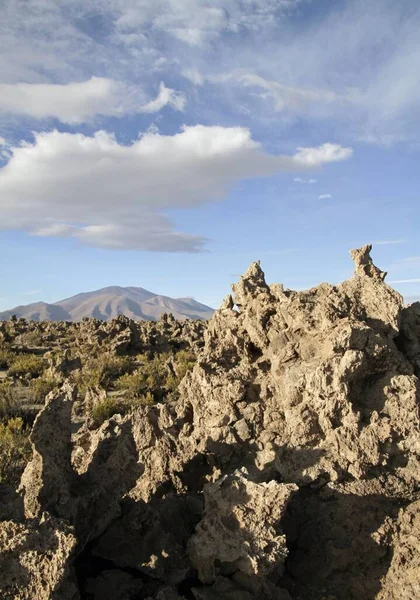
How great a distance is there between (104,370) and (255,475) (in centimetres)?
1433

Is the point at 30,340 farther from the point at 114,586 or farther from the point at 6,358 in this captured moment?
the point at 114,586

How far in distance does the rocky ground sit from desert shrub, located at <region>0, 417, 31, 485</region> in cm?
244

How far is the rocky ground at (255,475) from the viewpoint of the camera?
389 centimetres

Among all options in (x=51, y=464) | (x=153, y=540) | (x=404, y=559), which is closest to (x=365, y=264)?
(x=404, y=559)

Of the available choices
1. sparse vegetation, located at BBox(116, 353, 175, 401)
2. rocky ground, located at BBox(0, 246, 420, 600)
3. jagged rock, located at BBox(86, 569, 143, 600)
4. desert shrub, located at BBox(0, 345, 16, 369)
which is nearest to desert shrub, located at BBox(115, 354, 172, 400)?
sparse vegetation, located at BBox(116, 353, 175, 401)

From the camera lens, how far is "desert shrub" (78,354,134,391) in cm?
1669

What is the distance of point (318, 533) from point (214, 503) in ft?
3.95

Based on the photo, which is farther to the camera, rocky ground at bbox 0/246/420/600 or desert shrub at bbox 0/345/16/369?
desert shrub at bbox 0/345/16/369

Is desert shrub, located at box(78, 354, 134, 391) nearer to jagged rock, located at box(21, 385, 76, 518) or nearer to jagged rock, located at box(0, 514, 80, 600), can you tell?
jagged rock, located at box(21, 385, 76, 518)

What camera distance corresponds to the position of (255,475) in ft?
16.6

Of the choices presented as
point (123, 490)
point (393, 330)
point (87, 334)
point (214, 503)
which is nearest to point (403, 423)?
point (393, 330)

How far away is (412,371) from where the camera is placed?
5754 mm

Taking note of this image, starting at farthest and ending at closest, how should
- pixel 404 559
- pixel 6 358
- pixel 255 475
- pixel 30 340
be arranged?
pixel 30 340 → pixel 6 358 → pixel 255 475 → pixel 404 559

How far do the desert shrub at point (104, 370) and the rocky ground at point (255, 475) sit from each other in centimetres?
1038
